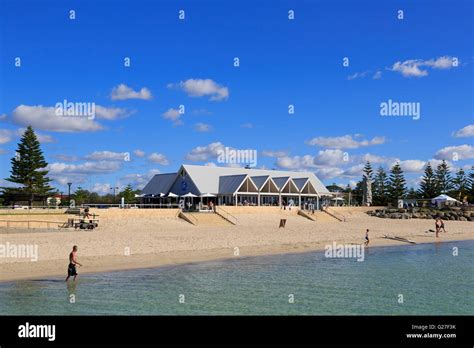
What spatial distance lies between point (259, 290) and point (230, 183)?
38.3 meters

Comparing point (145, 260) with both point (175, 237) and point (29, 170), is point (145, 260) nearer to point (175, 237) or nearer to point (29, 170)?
point (175, 237)

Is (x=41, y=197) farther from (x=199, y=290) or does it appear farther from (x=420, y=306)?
(x=420, y=306)

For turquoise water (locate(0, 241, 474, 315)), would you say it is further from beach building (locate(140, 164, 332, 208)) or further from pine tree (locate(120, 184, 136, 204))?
pine tree (locate(120, 184, 136, 204))

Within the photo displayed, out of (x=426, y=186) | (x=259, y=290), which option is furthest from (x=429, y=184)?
(x=259, y=290)

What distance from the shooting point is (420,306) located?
15.3 metres

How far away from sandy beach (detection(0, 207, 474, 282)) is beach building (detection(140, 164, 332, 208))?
755cm

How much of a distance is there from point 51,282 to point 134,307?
5.13 m

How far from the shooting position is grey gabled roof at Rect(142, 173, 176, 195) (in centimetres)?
5845

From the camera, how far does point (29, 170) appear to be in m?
56.5

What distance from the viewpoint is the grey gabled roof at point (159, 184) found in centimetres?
5845

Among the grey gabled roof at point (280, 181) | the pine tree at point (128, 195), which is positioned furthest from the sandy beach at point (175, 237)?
the pine tree at point (128, 195)

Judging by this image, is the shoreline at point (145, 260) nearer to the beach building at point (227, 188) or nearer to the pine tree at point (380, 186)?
the beach building at point (227, 188)

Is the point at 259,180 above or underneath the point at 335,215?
above
